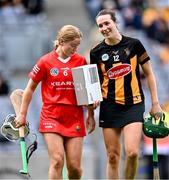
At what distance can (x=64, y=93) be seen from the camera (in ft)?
42.9

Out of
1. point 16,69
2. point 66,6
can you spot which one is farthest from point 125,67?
point 66,6

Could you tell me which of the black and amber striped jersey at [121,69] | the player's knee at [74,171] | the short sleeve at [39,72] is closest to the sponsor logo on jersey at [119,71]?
the black and amber striped jersey at [121,69]

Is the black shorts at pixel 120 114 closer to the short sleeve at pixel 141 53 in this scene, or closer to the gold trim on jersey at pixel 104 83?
the gold trim on jersey at pixel 104 83

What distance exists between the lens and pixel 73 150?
13062 millimetres

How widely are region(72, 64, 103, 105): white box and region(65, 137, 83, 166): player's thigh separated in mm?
473

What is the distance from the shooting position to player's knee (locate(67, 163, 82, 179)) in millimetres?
13109

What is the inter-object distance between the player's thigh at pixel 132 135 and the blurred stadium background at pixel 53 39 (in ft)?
16.2

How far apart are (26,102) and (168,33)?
1189 cm

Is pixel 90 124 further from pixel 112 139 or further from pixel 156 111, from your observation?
pixel 156 111

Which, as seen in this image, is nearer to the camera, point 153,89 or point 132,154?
point 132,154

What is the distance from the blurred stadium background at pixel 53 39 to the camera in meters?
19.0

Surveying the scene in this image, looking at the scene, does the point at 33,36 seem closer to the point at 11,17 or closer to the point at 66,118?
the point at 11,17

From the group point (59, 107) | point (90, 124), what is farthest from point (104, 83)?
point (59, 107)

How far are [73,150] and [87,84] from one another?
826mm
